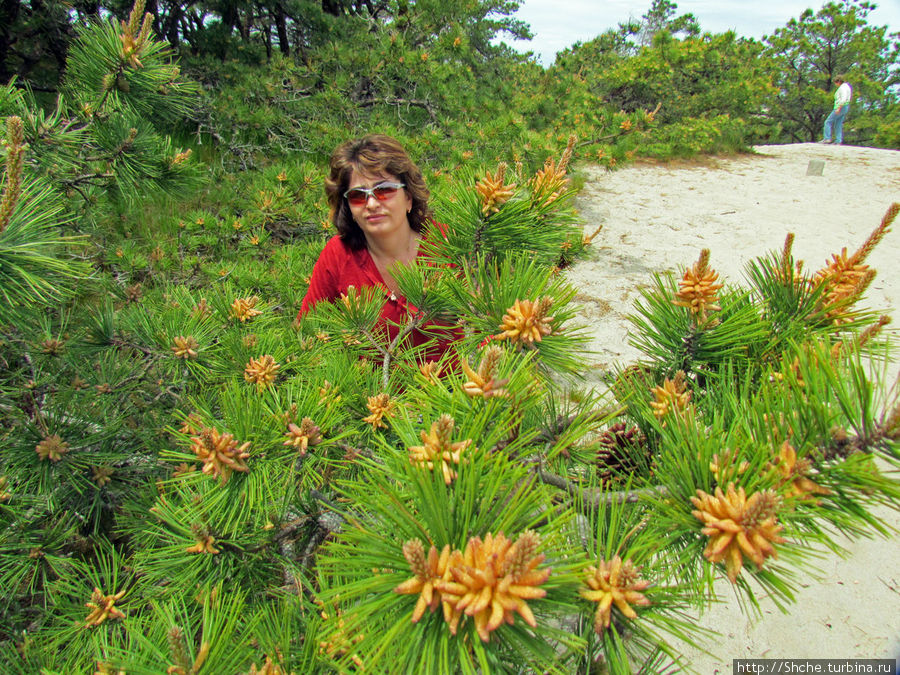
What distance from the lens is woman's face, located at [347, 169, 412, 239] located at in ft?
5.38

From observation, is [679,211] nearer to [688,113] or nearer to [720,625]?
[688,113]

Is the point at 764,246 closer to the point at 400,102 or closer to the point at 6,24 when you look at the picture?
the point at 400,102

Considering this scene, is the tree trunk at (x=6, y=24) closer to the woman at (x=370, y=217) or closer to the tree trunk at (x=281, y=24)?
the tree trunk at (x=281, y=24)

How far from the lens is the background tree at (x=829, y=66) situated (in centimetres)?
1430

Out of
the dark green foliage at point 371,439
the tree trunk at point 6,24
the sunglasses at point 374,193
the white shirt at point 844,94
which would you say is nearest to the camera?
the dark green foliage at point 371,439

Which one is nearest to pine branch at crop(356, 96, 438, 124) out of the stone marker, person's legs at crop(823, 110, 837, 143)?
the stone marker

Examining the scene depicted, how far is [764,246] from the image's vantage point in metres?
4.66

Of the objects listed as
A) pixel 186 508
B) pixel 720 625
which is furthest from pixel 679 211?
pixel 186 508

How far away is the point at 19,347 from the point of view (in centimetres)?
118

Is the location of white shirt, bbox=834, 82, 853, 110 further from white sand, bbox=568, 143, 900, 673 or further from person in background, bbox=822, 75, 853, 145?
white sand, bbox=568, 143, 900, 673

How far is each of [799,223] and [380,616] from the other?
674 centimetres

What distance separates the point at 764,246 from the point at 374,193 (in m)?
4.74

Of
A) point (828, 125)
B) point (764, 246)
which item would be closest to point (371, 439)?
point (764, 246)

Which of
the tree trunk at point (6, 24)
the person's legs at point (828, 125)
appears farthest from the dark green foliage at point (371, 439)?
the person's legs at point (828, 125)
